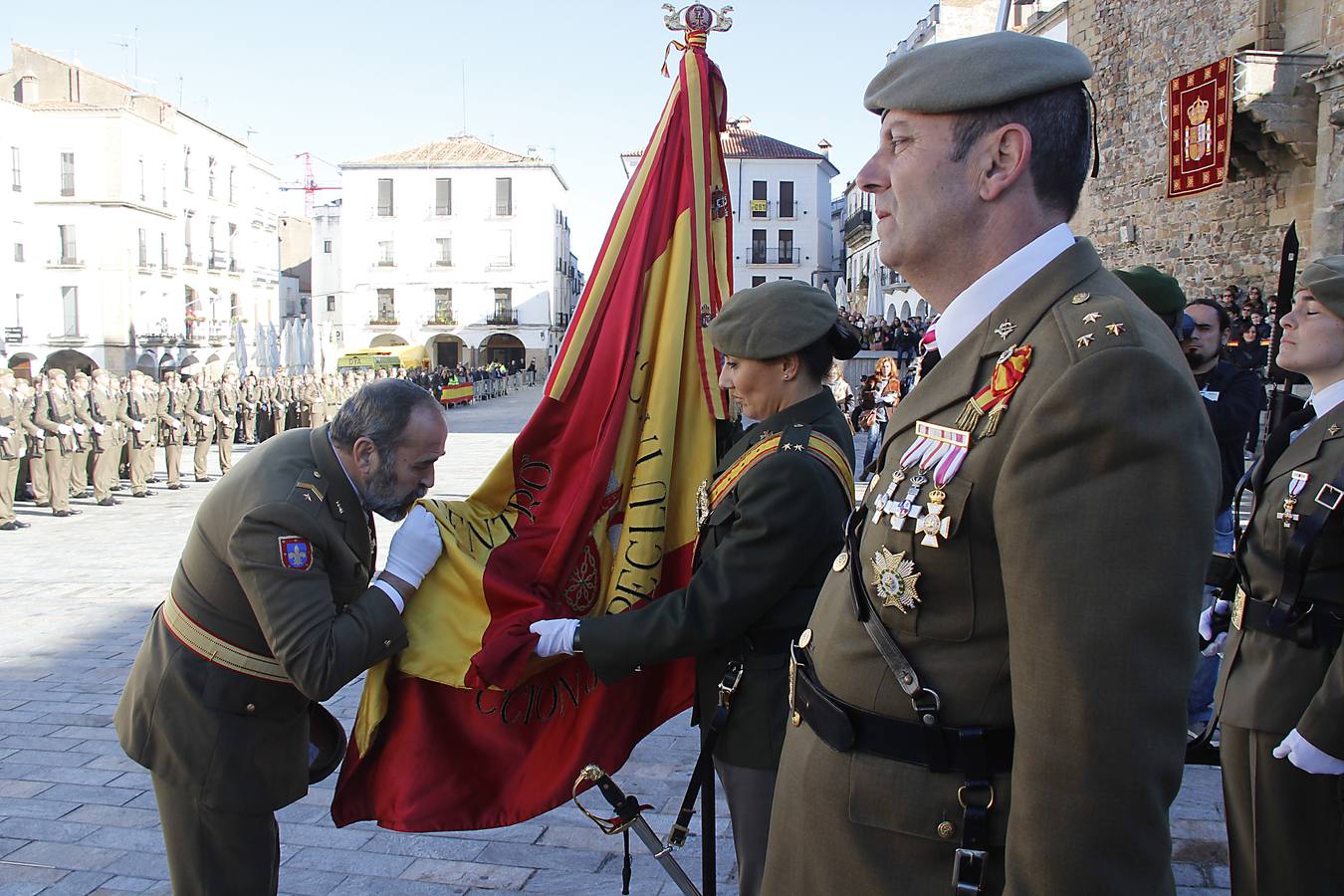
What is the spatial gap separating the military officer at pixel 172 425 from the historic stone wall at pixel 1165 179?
17260mm

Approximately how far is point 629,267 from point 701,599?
1.22 meters

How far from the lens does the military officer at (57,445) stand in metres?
13.7

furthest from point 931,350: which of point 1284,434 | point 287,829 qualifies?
point 287,829

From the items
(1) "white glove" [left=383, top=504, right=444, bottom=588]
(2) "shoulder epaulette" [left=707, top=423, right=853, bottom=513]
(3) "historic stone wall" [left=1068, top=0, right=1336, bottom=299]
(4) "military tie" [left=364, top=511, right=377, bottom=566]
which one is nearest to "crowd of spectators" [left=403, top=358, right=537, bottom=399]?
(3) "historic stone wall" [left=1068, top=0, right=1336, bottom=299]

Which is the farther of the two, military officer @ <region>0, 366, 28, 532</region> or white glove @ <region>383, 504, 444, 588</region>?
military officer @ <region>0, 366, 28, 532</region>

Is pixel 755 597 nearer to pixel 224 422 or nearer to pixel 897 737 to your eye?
pixel 897 737

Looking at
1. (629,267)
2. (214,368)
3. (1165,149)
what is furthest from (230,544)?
(214,368)

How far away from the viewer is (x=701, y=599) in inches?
96.9

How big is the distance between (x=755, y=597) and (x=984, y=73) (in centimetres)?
135

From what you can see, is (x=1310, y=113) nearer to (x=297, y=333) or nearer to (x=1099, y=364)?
(x=1099, y=364)

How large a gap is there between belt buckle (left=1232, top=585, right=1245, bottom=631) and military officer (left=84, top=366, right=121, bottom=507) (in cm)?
1517

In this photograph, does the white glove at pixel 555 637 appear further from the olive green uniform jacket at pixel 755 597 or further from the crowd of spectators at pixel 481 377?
the crowd of spectators at pixel 481 377

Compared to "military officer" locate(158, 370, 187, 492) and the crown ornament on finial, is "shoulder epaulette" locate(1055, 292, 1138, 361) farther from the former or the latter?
"military officer" locate(158, 370, 187, 492)

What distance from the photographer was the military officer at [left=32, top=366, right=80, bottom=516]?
13.7m
